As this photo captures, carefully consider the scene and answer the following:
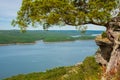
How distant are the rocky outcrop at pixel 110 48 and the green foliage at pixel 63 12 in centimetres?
48

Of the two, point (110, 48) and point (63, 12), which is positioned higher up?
point (63, 12)

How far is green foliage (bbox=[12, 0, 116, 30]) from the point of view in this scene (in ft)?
37.9

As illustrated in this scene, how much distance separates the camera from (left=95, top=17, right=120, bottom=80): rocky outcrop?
11172 millimetres

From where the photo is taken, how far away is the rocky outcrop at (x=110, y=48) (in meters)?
11.2

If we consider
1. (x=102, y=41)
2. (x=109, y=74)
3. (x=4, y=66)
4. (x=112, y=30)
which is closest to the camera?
(x=109, y=74)

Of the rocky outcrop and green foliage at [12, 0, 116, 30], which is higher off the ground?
green foliage at [12, 0, 116, 30]

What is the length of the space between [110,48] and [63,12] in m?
3.33

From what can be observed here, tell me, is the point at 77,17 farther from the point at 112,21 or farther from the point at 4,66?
the point at 4,66

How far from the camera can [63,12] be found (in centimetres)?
1174

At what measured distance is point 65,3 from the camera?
11562 millimetres

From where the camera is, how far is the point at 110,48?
13062mm

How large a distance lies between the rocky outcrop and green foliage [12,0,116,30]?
476mm

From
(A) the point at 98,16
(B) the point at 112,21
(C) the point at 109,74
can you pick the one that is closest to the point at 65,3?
(A) the point at 98,16

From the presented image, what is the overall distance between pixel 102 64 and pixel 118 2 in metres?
3.56
